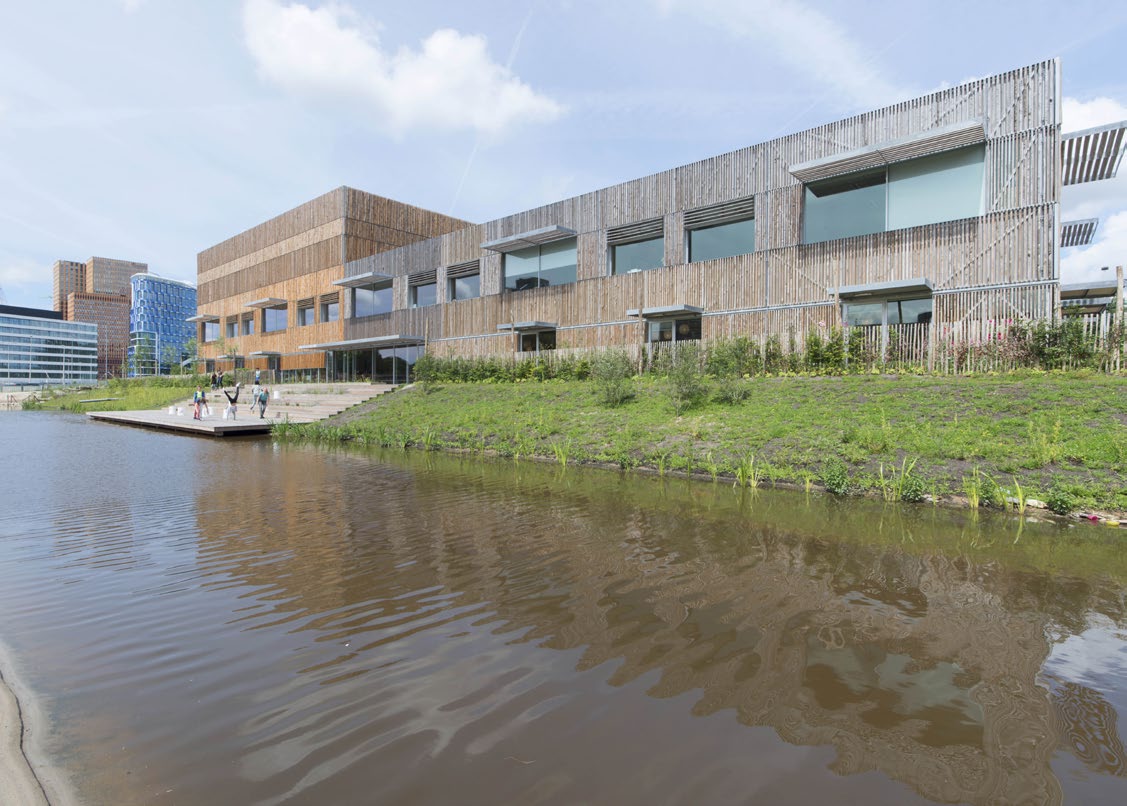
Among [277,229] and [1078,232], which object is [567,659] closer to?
[1078,232]

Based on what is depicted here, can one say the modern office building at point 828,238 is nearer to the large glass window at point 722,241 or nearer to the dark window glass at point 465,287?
the large glass window at point 722,241

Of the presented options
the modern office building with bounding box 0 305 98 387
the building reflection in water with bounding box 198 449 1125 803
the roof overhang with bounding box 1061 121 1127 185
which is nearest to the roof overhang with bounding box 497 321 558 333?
the building reflection in water with bounding box 198 449 1125 803

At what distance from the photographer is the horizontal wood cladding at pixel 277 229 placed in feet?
127

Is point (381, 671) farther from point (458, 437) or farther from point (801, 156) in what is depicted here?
point (801, 156)

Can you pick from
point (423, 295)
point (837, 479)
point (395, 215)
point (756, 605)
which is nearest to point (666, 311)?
point (837, 479)

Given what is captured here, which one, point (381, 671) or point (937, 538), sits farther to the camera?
point (937, 538)

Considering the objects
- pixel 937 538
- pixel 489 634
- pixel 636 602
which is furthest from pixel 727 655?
pixel 937 538

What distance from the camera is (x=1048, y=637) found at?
12.6 feet

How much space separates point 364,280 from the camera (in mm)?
34438

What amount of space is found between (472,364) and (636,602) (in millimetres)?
22879

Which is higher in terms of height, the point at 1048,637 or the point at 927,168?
the point at 927,168

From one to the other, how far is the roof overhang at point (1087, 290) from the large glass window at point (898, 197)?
184 inches

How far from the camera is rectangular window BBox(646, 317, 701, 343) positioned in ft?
68.7

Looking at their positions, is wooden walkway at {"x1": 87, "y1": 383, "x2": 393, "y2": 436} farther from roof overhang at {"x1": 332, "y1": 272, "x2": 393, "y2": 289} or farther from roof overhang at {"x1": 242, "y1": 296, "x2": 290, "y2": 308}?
roof overhang at {"x1": 242, "y1": 296, "x2": 290, "y2": 308}
